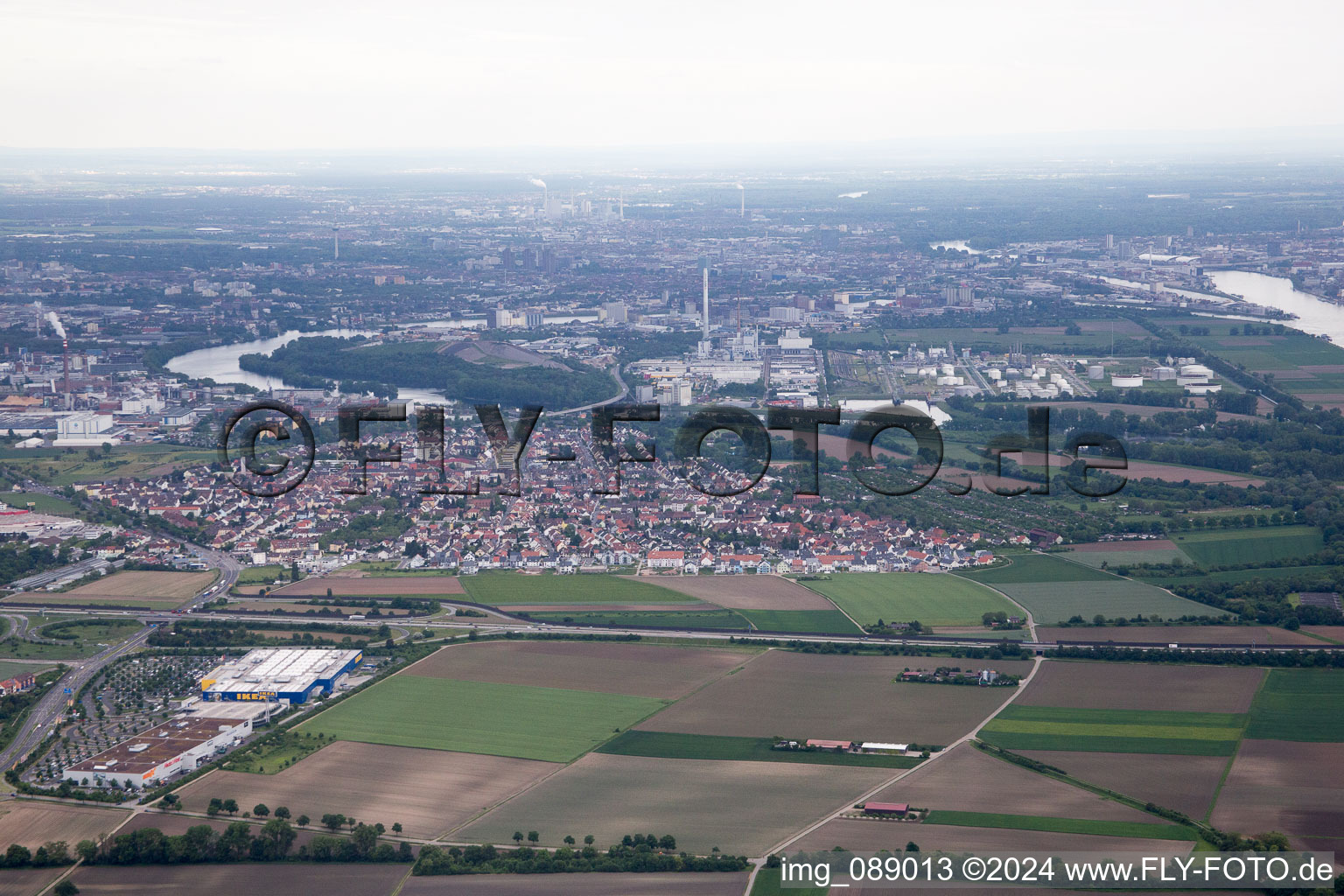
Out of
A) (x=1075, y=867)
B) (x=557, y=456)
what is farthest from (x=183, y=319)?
(x=1075, y=867)

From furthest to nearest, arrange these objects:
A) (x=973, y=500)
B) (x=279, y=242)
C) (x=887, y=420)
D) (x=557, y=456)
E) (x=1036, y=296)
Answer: (x=279, y=242) → (x=1036, y=296) → (x=887, y=420) → (x=557, y=456) → (x=973, y=500)

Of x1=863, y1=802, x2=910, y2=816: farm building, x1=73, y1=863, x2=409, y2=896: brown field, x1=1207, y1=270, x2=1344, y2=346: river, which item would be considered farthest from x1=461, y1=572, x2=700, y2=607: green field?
x1=1207, y1=270, x2=1344, y2=346: river

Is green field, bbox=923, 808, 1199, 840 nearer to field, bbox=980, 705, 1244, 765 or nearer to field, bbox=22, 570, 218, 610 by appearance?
field, bbox=980, 705, 1244, 765

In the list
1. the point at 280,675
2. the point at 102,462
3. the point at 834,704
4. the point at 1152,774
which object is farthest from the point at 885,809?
the point at 102,462

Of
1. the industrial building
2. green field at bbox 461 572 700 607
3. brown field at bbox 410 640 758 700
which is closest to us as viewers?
the industrial building

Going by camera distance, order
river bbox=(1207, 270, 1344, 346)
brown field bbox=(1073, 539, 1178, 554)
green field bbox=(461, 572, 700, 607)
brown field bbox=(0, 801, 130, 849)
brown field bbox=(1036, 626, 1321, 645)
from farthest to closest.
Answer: river bbox=(1207, 270, 1344, 346) < brown field bbox=(1073, 539, 1178, 554) < green field bbox=(461, 572, 700, 607) < brown field bbox=(1036, 626, 1321, 645) < brown field bbox=(0, 801, 130, 849)

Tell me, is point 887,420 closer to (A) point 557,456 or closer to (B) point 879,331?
(A) point 557,456
